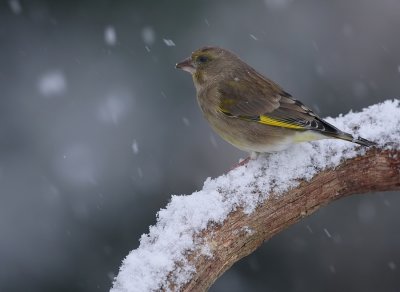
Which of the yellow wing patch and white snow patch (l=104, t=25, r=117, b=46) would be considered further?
white snow patch (l=104, t=25, r=117, b=46)

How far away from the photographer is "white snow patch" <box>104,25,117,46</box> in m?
5.88

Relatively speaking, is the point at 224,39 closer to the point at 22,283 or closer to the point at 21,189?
the point at 21,189

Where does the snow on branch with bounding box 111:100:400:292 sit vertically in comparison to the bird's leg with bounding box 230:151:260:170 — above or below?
below

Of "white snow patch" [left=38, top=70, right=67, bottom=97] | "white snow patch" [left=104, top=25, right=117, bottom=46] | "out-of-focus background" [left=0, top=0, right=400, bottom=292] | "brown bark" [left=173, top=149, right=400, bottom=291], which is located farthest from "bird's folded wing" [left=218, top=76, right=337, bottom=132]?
"white snow patch" [left=38, top=70, right=67, bottom=97]

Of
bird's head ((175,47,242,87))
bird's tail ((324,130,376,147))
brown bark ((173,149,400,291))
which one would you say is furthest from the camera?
bird's head ((175,47,242,87))

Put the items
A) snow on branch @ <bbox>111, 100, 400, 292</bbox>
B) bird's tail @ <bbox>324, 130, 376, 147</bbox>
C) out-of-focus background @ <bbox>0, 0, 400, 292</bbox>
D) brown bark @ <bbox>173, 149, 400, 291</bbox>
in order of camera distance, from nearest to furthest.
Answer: snow on branch @ <bbox>111, 100, 400, 292</bbox>, brown bark @ <bbox>173, 149, 400, 291</bbox>, bird's tail @ <bbox>324, 130, 376, 147</bbox>, out-of-focus background @ <bbox>0, 0, 400, 292</bbox>

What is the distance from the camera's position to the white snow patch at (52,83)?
232 inches

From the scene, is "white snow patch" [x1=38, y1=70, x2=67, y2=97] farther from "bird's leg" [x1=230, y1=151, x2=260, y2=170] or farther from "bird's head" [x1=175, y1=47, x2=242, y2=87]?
"bird's leg" [x1=230, y1=151, x2=260, y2=170]

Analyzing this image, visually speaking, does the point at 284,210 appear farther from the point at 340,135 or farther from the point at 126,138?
the point at 126,138

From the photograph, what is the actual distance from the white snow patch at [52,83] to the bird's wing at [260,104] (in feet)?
6.65

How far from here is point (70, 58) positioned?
5.97 metres

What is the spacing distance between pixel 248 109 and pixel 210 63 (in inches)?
18.3

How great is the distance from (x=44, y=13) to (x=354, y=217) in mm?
3323

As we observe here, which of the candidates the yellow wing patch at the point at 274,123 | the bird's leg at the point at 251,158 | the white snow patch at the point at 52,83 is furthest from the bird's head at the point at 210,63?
the white snow patch at the point at 52,83
